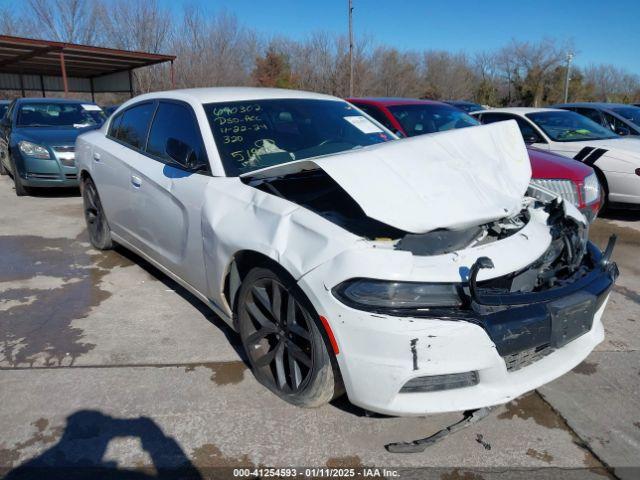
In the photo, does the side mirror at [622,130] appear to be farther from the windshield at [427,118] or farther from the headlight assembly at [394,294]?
the headlight assembly at [394,294]

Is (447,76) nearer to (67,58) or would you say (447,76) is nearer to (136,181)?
(67,58)

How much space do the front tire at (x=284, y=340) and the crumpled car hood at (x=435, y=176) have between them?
569 mm

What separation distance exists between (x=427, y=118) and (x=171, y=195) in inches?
157

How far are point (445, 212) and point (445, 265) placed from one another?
1.03 ft

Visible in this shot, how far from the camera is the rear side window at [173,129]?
3.21 meters

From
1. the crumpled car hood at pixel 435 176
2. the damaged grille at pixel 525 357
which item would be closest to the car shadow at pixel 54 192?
the crumpled car hood at pixel 435 176

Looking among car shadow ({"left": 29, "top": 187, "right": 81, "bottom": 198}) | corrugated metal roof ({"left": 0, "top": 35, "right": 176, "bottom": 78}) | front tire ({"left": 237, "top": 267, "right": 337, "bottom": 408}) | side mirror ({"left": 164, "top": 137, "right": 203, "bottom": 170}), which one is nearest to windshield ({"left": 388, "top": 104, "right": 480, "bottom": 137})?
side mirror ({"left": 164, "top": 137, "right": 203, "bottom": 170})

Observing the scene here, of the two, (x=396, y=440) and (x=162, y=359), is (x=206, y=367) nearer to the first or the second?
(x=162, y=359)

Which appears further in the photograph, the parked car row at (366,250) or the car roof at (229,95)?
the car roof at (229,95)

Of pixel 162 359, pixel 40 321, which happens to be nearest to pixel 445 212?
pixel 162 359

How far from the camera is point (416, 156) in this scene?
2.60 m

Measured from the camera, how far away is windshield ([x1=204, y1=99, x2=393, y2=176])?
310 centimetres

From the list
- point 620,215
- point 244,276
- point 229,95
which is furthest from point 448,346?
point 620,215

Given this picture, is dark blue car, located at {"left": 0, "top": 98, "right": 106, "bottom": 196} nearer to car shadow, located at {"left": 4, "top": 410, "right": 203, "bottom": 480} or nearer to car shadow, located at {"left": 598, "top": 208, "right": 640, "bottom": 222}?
car shadow, located at {"left": 4, "top": 410, "right": 203, "bottom": 480}
